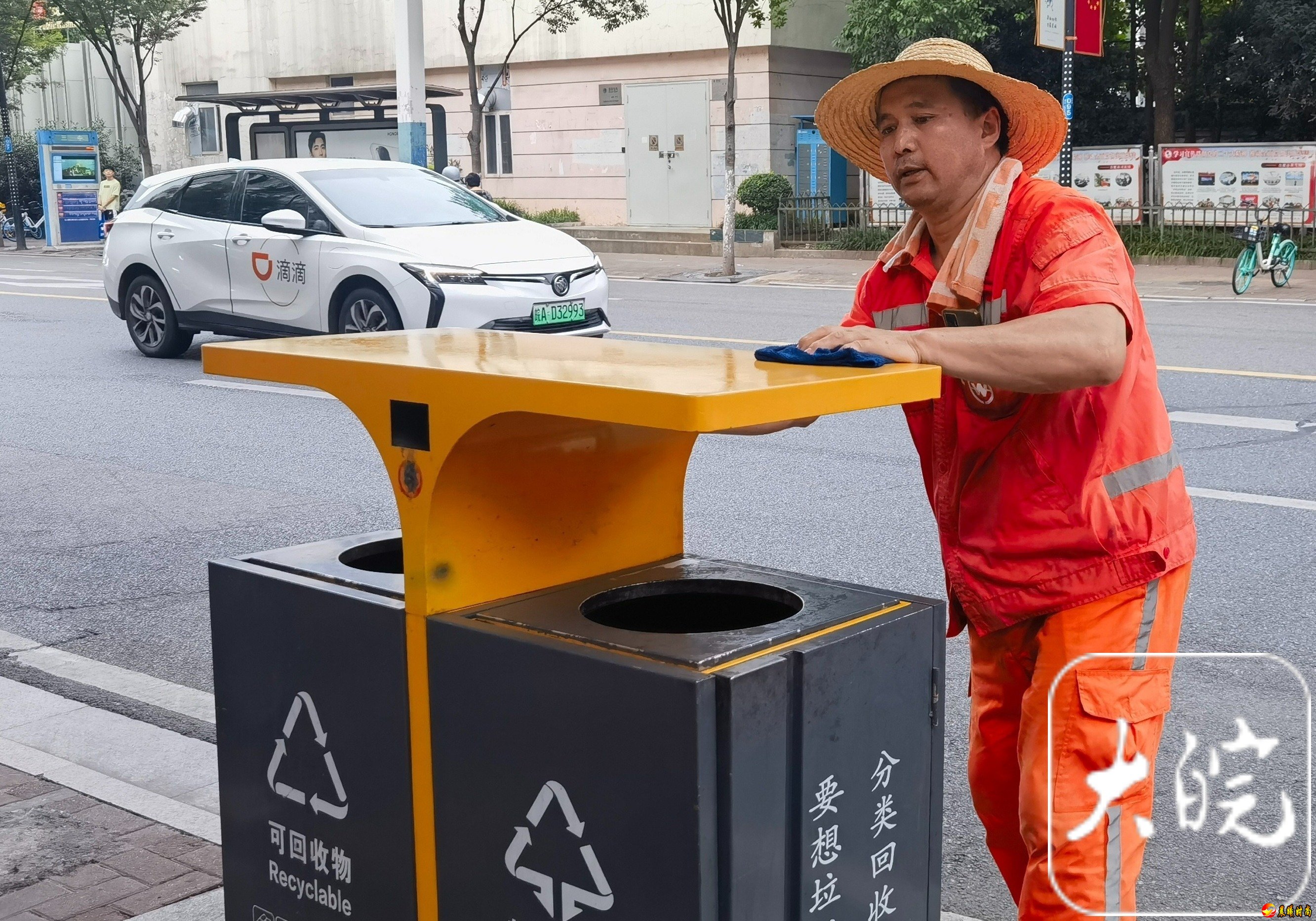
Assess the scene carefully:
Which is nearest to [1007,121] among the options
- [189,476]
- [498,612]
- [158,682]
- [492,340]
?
[492,340]

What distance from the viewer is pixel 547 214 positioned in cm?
3173

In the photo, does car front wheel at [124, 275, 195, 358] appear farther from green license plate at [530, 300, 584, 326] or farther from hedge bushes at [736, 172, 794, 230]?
hedge bushes at [736, 172, 794, 230]

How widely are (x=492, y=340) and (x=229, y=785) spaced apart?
0.92m

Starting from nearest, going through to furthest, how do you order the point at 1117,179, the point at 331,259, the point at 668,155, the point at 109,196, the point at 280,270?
the point at 331,259 < the point at 280,270 < the point at 1117,179 < the point at 668,155 < the point at 109,196

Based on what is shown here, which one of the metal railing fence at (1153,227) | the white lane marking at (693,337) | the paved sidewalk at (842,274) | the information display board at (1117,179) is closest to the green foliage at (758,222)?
the metal railing fence at (1153,227)

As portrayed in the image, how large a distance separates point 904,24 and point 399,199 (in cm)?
1562

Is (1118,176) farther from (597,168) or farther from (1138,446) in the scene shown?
(1138,446)

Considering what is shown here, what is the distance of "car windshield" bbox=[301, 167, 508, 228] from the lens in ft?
37.6

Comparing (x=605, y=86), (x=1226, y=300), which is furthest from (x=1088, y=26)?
(x=605, y=86)

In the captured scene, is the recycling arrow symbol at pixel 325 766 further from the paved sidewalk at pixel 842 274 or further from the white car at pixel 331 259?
the paved sidewalk at pixel 842 274

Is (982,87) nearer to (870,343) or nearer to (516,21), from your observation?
(870,343)

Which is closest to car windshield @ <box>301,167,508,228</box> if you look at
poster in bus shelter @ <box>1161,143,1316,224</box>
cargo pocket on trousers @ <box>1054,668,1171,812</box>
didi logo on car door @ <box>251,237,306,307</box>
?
didi logo on car door @ <box>251,237,306,307</box>

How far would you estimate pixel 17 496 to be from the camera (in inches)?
306

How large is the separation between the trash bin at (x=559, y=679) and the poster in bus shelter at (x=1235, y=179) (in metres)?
20.6
